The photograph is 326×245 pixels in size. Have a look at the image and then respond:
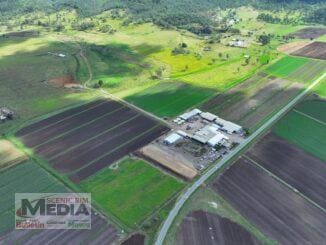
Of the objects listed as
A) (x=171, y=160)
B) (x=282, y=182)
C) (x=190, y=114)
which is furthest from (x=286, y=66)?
(x=171, y=160)

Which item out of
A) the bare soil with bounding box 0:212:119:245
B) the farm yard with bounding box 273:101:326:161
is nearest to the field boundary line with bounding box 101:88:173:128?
the farm yard with bounding box 273:101:326:161

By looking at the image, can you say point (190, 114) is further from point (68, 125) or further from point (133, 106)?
point (68, 125)

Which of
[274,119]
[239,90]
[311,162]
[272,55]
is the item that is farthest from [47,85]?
[272,55]

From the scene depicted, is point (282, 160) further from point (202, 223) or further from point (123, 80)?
point (123, 80)

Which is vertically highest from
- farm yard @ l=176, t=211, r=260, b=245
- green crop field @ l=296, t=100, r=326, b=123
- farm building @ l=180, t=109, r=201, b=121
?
farm yard @ l=176, t=211, r=260, b=245

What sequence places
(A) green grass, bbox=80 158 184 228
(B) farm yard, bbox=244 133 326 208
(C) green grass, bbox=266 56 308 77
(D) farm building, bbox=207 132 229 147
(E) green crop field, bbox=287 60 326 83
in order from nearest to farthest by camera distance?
1. (A) green grass, bbox=80 158 184 228
2. (B) farm yard, bbox=244 133 326 208
3. (D) farm building, bbox=207 132 229 147
4. (E) green crop field, bbox=287 60 326 83
5. (C) green grass, bbox=266 56 308 77

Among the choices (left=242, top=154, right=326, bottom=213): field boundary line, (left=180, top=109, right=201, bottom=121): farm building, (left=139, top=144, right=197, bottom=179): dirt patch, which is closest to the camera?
(left=242, top=154, right=326, bottom=213): field boundary line

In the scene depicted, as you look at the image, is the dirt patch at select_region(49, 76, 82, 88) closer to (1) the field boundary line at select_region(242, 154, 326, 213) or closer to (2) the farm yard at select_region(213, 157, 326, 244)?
(1) the field boundary line at select_region(242, 154, 326, 213)
